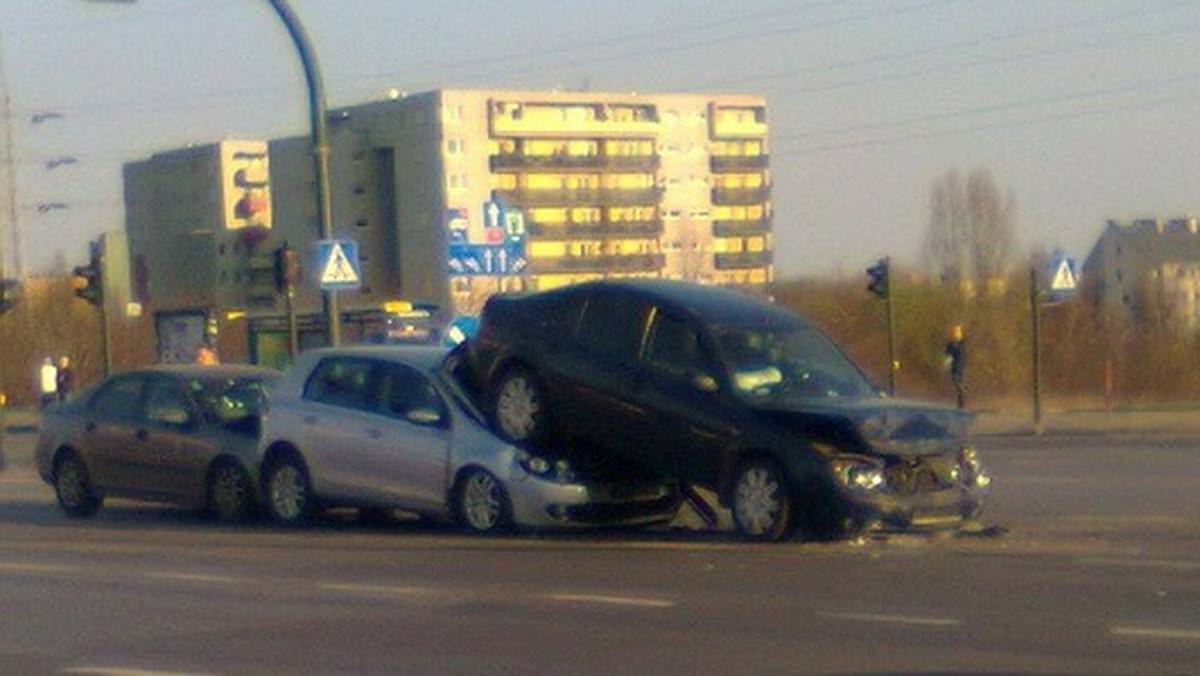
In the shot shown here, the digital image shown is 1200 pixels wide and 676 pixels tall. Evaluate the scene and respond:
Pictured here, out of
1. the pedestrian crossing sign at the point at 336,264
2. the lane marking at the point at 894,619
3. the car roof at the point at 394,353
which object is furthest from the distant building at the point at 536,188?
the lane marking at the point at 894,619

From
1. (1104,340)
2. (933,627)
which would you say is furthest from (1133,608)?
(1104,340)

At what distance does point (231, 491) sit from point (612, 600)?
8.28m

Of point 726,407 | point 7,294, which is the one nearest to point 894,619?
point 726,407

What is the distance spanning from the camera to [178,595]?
15625mm

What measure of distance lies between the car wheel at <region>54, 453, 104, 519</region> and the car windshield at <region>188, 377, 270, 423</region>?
1683 millimetres

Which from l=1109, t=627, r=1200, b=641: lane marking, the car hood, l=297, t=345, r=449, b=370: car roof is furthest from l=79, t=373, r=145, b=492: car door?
l=1109, t=627, r=1200, b=641: lane marking

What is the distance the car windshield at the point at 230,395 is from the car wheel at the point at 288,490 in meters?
1.32

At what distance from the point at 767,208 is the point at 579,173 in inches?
485

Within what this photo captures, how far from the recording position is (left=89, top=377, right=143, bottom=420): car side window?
909 inches

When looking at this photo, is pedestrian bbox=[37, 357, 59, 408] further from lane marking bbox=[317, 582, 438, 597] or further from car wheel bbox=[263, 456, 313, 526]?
lane marking bbox=[317, 582, 438, 597]

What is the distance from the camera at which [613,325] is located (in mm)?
19094

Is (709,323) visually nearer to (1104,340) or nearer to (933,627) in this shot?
(933,627)

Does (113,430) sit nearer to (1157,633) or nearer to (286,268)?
(286,268)

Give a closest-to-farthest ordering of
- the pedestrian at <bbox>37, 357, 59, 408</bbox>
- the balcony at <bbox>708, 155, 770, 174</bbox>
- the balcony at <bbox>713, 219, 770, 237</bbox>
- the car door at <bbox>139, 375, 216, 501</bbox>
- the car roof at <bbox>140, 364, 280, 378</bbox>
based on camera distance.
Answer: the car door at <bbox>139, 375, 216, 501</bbox> < the car roof at <bbox>140, 364, 280, 378</bbox> < the pedestrian at <bbox>37, 357, 59, 408</bbox> < the balcony at <bbox>713, 219, 770, 237</bbox> < the balcony at <bbox>708, 155, 770, 174</bbox>
